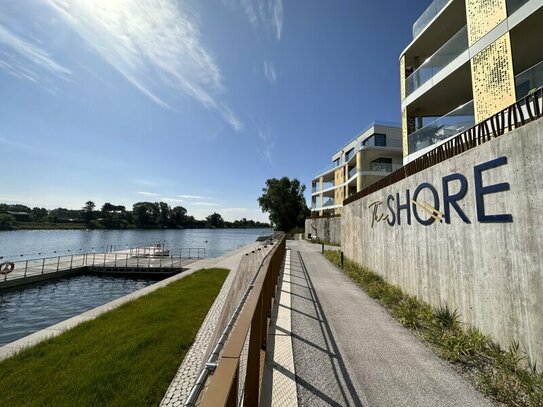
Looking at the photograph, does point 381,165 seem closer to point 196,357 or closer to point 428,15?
point 428,15

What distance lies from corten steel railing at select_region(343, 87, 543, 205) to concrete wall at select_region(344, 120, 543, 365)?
0.77 ft

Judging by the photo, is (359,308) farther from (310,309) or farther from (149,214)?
(149,214)

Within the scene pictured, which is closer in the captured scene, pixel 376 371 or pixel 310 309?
pixel 376 371

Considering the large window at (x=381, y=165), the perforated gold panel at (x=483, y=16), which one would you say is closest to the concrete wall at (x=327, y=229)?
the large window at (x=381, y=165)

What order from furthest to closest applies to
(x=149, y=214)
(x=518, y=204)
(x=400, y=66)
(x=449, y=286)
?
(x=149, y=214)
(x=400, y=66)
(x=449, y=286)
(x=518, y=204)

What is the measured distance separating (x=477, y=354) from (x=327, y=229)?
29450 mm

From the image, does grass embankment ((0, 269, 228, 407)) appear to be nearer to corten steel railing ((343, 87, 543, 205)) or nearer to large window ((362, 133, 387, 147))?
corten steel railing ((343, 87, 543, 205))

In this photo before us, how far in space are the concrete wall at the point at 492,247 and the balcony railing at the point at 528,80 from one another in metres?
4.79

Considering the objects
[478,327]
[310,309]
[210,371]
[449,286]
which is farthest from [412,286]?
[210,371]

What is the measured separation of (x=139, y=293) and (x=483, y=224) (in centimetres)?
1347

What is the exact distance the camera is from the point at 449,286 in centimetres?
622

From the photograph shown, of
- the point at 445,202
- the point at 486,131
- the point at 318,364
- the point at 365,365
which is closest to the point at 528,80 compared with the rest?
the point at 486,131

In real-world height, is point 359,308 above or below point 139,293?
above

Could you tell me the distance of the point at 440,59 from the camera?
11523 millimetres
